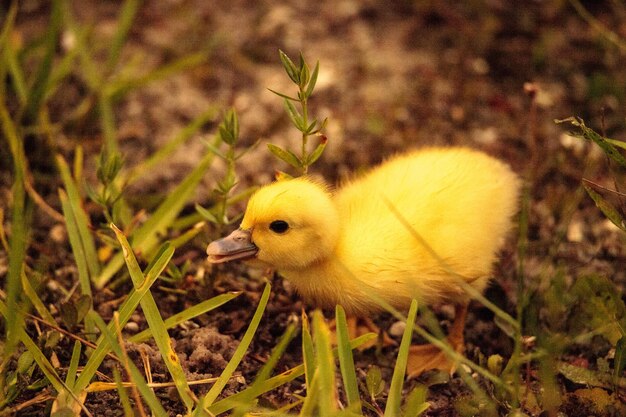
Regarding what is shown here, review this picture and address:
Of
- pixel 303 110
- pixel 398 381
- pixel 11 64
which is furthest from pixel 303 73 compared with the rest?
pixel 11 64

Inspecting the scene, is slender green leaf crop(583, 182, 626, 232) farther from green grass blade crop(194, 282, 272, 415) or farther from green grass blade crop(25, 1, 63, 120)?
green grass blade crop(25, 1, 63, 120)

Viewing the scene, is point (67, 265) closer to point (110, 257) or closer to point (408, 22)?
point (110, 257)

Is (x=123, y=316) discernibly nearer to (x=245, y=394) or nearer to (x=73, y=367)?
(x=73, y=367)

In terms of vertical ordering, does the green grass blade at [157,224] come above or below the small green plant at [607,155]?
below

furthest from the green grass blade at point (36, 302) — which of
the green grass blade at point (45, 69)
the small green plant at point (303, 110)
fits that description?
the green grass blade at point (45, 69)

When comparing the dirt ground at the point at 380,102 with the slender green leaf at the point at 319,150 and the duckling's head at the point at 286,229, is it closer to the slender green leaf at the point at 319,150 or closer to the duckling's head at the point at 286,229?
the duckling's head at the point at 286,229

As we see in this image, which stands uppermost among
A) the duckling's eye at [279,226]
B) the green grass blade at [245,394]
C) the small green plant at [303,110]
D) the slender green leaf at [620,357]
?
the small green plant at [303,110]
